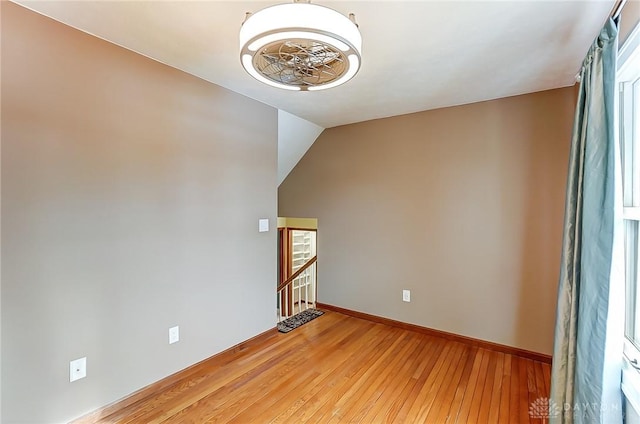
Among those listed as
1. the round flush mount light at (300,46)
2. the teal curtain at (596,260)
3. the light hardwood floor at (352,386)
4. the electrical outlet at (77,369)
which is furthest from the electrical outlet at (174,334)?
the teal curtain at (596,260)

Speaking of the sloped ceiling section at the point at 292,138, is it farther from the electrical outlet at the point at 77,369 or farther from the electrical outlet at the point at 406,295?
the electrical outlet at the point at 77,369

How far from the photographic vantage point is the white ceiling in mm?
1548

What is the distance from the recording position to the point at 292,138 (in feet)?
12.3

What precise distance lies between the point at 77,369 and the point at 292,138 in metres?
2.89

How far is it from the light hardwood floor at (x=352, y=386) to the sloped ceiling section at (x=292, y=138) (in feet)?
7.11

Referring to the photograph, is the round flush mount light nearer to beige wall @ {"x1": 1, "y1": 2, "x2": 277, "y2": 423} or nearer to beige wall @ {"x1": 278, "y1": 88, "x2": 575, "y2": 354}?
beige wall @ {"x1": 1, "y1": 2, "x2": 277, "y2": 423}

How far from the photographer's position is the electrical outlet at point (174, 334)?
225 centimetres

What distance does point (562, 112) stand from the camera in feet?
8.26

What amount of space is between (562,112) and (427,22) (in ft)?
5.49

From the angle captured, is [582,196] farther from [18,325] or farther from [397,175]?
[18,325]

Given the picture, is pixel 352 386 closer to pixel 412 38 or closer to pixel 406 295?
pixel 406 295

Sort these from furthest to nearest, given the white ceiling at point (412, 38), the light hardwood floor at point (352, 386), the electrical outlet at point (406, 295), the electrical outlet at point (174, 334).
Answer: the electrical outlet at point (406, 295)
the electrical outlet at point (174, 334)
the light hardwood floor at point (352, 386)
the white ceiling at point (412, 38)

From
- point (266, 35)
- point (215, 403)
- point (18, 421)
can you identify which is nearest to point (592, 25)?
point (266, 35)

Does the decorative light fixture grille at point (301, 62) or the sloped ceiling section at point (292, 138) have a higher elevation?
the sloped ceiling section at point (292, 138)
